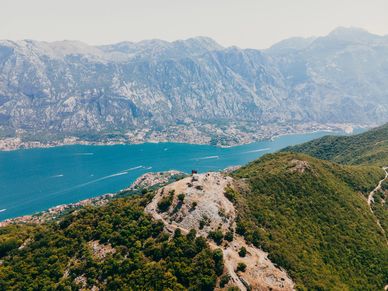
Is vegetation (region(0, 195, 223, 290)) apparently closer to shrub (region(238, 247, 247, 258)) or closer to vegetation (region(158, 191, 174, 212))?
vegetation (region(158, 191, 174, 212))

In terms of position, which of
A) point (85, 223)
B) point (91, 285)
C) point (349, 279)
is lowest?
point (349, 279)

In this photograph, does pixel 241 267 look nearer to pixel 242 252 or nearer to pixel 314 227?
pixel 242 252

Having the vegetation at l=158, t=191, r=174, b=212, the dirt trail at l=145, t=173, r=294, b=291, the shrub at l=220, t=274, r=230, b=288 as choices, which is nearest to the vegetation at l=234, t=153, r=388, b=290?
the dirt trail at l=145, t=173, r=294, b=291

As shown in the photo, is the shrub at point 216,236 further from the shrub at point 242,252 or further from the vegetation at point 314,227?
the vegetation at point 314,227

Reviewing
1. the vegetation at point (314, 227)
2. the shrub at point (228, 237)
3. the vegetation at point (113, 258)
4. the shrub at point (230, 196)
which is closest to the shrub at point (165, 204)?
the vegetation at point (113, 258)

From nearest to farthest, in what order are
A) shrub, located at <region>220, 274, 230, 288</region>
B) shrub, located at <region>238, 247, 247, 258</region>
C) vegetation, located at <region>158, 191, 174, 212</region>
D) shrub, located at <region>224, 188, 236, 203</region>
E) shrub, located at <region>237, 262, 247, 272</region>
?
shrub, located at <region>220, 274, 230, 288</region>, shrub, located at <region>237, 262, 247, 272</region>, shrub, located at <region>238, 247, 247, 258</region>, vegetation, located at <region>158, 191, 174, 212</region>, shrub, located at <region>224, 188, 236, 203</region>

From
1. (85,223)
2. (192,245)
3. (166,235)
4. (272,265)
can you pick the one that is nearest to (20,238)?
(85,223)

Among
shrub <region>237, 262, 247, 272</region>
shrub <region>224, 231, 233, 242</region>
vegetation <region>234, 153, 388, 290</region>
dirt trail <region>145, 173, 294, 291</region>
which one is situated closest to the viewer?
dirt trail <region>145, 173, 294, 291</region>

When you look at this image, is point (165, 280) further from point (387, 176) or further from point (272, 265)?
point (387, 176)

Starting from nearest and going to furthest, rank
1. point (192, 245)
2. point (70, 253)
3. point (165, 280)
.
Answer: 1. point (165, 280)
2. point (192, 245)
3. point (70, 253)
